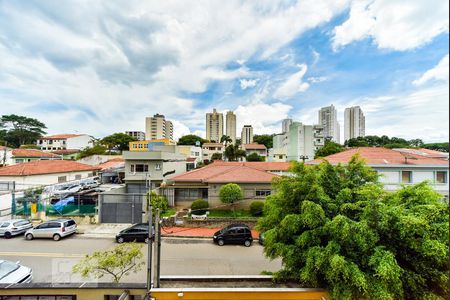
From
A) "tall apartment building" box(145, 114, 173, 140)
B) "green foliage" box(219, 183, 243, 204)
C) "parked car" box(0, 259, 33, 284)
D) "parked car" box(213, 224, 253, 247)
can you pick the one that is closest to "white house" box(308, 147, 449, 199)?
"green foliage" box(219, 183, 243, 204)

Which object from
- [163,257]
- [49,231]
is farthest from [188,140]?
[163,257]

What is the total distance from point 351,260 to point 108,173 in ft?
105

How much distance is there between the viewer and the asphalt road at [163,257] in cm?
1046

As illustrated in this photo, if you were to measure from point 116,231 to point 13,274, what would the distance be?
745 centimetres

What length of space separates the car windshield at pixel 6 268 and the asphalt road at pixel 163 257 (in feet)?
3.63

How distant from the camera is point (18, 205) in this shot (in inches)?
726

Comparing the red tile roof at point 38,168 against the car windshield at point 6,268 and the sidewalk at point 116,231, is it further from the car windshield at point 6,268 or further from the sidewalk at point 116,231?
the car windshield at point 6,268

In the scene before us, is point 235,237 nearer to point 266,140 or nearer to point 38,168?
point 38,168

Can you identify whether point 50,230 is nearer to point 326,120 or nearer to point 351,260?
point 351,260

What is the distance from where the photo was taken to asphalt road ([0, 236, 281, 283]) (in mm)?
10461

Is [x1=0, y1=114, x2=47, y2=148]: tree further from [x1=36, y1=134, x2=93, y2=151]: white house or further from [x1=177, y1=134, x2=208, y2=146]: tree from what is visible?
[x1=177, y1=134, x2=208, y2=146]: tree

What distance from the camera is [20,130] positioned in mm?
60750

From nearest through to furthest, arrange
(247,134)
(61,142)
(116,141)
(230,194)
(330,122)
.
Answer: (230,194)
(116,141)
(61,142)
(330,122)
(247,134)

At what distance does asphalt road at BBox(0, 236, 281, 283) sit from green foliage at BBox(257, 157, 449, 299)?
447 cm
